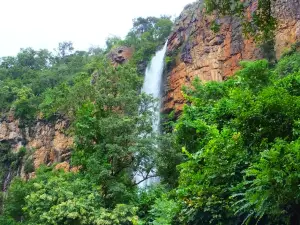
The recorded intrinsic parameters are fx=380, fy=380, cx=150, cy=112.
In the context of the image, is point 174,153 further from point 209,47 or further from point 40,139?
point 40,139

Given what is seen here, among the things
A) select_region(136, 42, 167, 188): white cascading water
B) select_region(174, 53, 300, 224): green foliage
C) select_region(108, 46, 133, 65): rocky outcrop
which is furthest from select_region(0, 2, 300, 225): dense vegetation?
select_region(136, 42, 167, 188): white cascading water

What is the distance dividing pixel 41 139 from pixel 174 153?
15.6 metres

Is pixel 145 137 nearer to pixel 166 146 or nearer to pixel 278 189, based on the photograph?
pixel 166 146

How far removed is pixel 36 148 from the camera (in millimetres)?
26359

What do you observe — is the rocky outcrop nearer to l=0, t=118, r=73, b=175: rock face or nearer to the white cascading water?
the white cascading water

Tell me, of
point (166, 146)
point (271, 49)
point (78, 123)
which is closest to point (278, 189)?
point (166, 146)

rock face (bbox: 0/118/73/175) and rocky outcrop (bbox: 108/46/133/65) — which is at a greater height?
rocky outcrop (bbox: 108/46/133/65)

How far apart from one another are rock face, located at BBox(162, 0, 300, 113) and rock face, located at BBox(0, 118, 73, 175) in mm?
7504

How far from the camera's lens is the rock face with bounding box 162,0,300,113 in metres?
18.9

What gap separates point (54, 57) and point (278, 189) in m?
41.3

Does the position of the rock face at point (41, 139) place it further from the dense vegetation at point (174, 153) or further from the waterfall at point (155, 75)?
the waterfall at point (155, 75)

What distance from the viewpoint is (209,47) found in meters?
22.1

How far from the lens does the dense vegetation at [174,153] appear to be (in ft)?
17.1

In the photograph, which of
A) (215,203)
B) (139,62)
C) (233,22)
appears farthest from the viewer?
(139,62)
